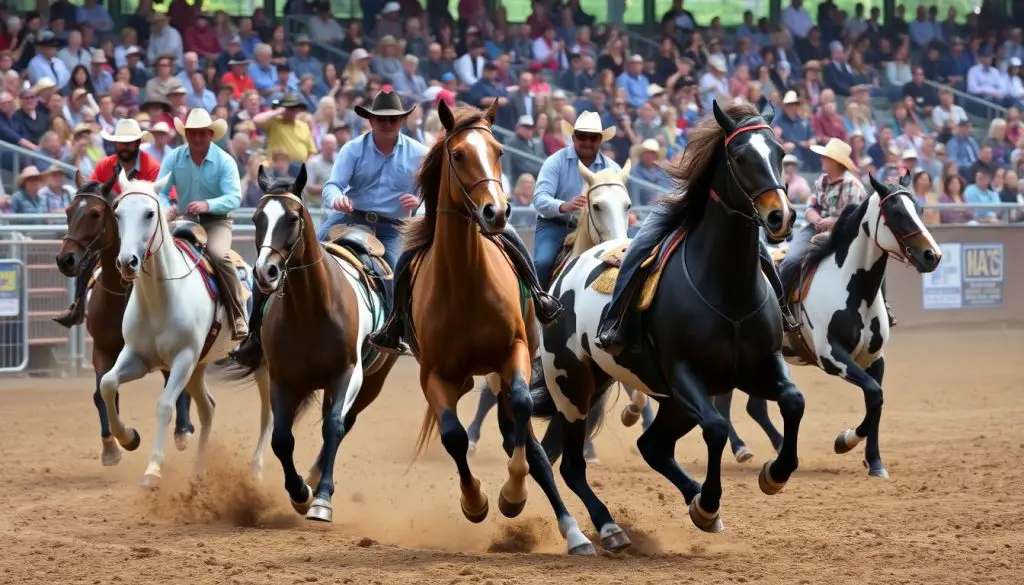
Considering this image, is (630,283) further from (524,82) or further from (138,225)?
(524,82)

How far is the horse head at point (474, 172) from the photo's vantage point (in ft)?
21.3

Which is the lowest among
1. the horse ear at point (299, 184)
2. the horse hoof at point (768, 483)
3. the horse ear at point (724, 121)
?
the horse hoof at point (768, 483)

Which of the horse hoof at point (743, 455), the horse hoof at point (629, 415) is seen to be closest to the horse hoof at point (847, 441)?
the horse hoof at point (743, 455)

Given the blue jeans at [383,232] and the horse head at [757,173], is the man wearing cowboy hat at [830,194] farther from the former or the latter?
the horse head at [757,173]

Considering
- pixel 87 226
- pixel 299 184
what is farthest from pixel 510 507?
pixel 87 226

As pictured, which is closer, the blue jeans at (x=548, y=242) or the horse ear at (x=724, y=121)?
the horse ear at (x=724, y=121)

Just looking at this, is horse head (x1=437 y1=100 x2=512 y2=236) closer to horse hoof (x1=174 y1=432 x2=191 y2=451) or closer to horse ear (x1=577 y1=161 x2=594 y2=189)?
horse ear (x1=577 y1=161 x2=594 y2=189)

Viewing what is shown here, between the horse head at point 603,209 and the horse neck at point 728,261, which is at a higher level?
the horse head at point 603,209

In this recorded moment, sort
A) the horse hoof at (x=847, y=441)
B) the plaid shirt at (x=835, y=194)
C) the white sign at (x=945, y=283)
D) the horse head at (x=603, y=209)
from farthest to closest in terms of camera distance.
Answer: the white sign at (x=945, y=283) < the plaid shirt at (x=835, y=194) < the horse hoof at (x=847, y=441) < the horse head at (x=603, y=209)

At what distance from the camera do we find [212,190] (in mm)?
10234

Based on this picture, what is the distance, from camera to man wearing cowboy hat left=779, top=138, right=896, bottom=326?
1117cm

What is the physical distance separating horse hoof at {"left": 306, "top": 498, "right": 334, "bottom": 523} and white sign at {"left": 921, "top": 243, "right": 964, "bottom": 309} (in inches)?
501

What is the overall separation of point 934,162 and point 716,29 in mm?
4322

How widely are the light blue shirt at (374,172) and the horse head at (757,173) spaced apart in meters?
2.83
